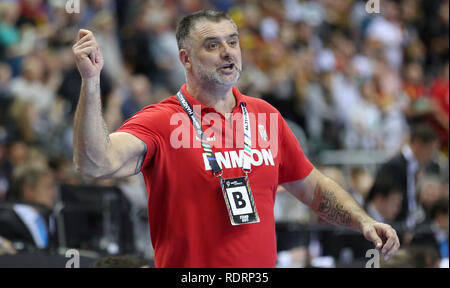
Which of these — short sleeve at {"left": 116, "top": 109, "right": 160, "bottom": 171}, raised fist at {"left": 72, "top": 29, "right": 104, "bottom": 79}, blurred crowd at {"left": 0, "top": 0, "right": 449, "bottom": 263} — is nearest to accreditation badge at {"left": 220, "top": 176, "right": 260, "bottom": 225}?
short sleeve at {"left": 116, "top": 109, "right": 160, "bottom": 171}

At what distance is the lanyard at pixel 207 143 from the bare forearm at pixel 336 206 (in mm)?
612

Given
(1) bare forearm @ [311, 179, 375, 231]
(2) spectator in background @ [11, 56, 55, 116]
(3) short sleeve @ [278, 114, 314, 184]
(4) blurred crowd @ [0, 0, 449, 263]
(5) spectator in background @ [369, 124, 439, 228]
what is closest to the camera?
(1) bare forearm @ [311, 179, 375, 231]

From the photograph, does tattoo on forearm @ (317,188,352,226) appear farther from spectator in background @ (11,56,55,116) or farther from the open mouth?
spectator in background @ (11,56,55,116)

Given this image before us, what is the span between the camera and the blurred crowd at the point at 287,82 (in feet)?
25.5

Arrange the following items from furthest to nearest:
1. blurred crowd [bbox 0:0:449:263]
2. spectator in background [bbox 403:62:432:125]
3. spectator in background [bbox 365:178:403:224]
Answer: spectator in background [bbox 403:62:432:125], blurred crowd [bbox 0:0:449:263], spectator in background [bbox 365:178:403:224]

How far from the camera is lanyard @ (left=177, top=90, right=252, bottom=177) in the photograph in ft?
11.4

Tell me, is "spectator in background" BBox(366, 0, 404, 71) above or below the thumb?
above

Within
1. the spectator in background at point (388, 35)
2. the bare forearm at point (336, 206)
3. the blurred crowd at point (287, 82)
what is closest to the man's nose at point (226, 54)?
the bare forearm at point (336, 206)

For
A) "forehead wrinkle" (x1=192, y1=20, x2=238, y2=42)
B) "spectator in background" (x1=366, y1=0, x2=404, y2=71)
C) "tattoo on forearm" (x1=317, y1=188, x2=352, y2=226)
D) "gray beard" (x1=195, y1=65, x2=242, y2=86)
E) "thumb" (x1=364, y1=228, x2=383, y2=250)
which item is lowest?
"thumb" (x1=364, y1=228, x2=383, y2=250)

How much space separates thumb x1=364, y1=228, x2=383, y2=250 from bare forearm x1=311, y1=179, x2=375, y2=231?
196 millimetres

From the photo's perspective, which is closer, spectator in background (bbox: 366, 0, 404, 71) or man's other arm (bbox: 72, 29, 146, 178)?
man's other arm (bbox: 72, 29, 146, 178)

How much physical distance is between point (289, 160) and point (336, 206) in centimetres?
36

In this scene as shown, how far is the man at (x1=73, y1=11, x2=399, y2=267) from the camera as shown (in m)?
3.40
